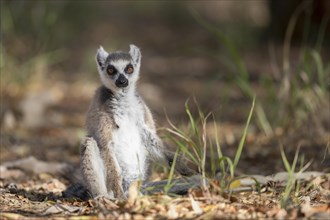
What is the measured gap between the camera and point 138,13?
19.7m

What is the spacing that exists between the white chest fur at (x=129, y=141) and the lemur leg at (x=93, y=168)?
10.0 inches

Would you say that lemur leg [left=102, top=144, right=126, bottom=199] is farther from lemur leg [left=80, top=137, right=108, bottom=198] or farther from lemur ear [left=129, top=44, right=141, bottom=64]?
lemur ear [left=129, top=44, right=141, bottom=64]

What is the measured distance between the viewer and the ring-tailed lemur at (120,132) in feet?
17.1

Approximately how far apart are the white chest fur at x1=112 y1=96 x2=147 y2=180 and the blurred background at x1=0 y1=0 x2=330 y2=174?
95cm

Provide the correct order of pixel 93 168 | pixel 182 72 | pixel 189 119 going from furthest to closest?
pixel 182 72
pixel 189 119
pixel 93 168

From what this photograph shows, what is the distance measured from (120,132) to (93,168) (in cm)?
49

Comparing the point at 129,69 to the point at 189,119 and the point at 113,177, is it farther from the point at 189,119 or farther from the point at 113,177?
the point at 189,119

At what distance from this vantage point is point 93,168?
200 inches

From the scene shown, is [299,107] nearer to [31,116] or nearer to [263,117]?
[263,117]

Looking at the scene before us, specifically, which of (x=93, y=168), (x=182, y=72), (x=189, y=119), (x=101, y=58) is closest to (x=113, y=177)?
(x=93, y=168)

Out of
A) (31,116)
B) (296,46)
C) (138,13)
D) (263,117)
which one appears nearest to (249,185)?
(263,117)

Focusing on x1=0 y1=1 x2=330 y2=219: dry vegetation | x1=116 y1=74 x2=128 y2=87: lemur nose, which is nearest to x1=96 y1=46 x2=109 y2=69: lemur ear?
x1=116 y1=74 x2=128 y2=87: lemur nose

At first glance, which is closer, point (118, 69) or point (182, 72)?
point (118, 69)

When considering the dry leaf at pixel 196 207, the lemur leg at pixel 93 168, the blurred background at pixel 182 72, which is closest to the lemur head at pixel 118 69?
the lemur leg at pixel 93 168
